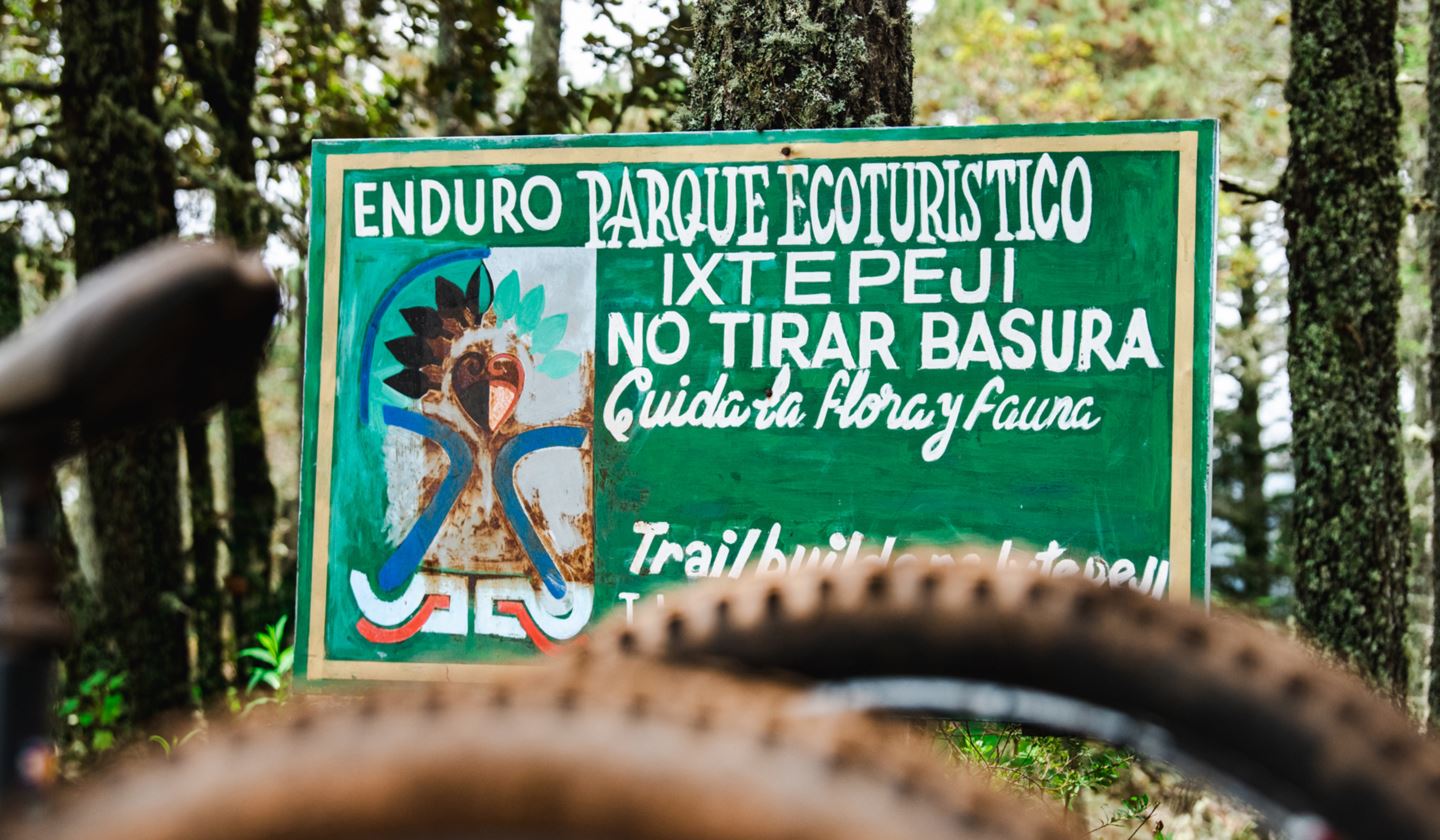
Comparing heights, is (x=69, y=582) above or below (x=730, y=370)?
below

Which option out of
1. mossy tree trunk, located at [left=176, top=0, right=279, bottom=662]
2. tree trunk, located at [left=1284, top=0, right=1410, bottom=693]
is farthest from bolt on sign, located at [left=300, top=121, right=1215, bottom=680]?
mossy tree trunk, located at [left=176, top=0, right=279, bottom=662]

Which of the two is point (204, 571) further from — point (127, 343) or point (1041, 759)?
point (127, 343)

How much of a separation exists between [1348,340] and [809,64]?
3.37 m

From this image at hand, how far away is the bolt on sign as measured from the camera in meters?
2.86

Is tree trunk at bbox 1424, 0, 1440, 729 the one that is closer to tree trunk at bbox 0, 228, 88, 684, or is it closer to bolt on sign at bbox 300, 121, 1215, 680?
bolt on sign at bbox 300, 121, 1215, 680

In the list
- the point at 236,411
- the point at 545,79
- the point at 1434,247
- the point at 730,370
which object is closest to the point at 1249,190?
the point at 1434,247

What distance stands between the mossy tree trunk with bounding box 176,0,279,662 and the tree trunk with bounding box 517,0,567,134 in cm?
217

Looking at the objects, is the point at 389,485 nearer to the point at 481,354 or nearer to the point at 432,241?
the point at 481,354

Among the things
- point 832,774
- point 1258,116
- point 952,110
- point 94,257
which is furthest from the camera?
point 952,110

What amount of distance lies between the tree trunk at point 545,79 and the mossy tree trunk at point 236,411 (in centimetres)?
217

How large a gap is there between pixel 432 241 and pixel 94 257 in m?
5.58

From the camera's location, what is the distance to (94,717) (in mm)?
7172

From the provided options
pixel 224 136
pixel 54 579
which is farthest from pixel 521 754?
pixel 224 136

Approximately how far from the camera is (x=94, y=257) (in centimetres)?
771
